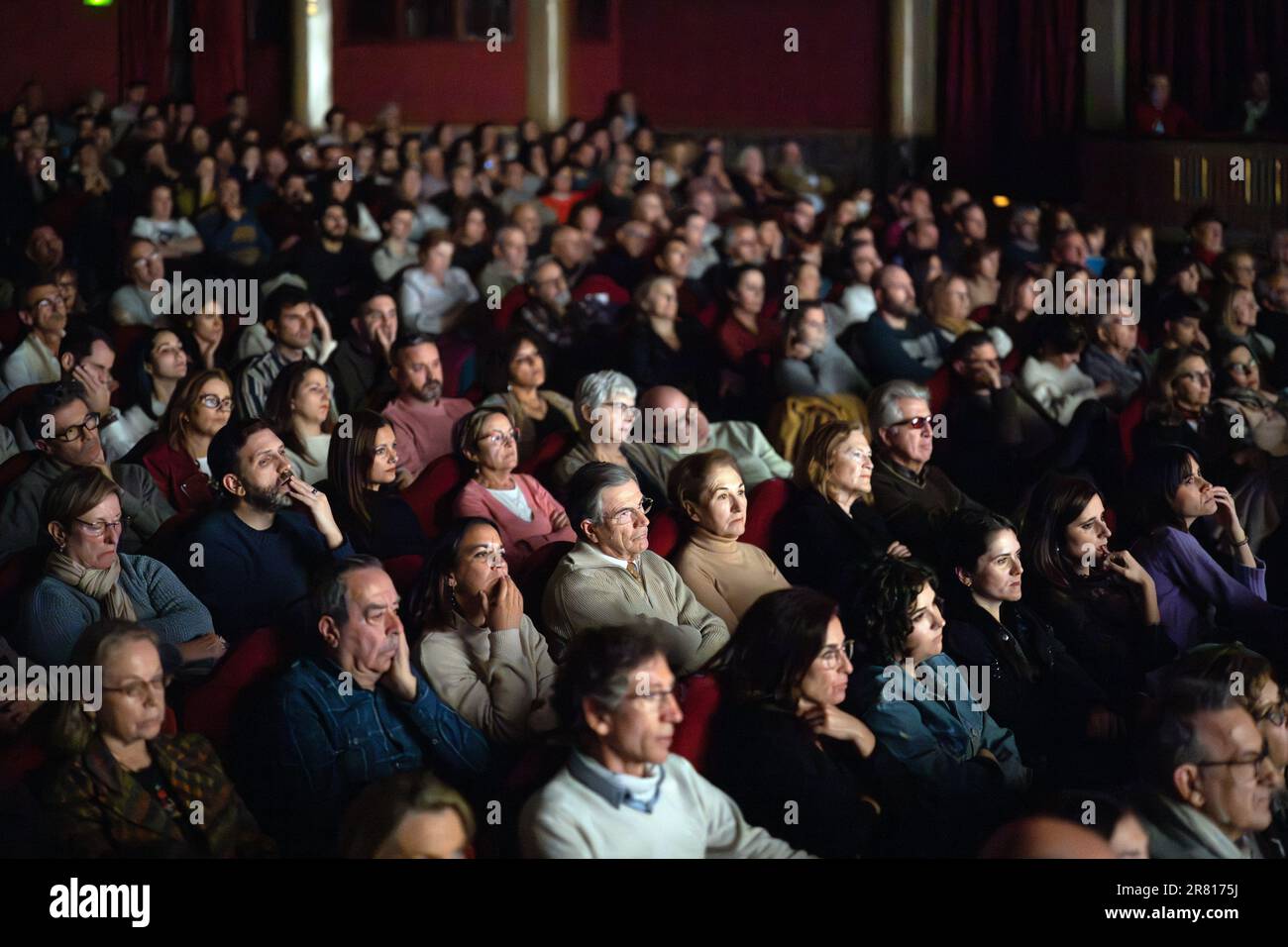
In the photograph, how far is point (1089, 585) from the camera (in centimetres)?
348

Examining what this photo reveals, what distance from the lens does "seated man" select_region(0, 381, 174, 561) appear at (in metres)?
3.49

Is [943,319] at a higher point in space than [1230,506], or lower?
higher

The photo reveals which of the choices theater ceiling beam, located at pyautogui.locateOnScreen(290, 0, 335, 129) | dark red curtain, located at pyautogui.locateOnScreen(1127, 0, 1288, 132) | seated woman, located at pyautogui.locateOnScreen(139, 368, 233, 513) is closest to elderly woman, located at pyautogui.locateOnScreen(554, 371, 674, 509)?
seated woman, located at pyautogui.locateOnScreen(139, 368, 233, 513)

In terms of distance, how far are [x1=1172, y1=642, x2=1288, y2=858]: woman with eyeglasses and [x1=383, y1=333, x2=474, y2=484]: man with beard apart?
2.35 m

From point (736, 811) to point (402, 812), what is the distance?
0.60 metres

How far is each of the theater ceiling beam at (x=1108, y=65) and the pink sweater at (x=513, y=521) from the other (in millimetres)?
7610

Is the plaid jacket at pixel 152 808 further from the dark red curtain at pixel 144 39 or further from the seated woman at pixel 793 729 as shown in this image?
the dark red curtain at pixel 144 39

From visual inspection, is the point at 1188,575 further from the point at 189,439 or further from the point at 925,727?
the point at 189,439

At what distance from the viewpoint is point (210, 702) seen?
2547 millimetres

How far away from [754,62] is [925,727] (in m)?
9.98

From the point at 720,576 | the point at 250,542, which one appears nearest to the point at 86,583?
the point at 250,542

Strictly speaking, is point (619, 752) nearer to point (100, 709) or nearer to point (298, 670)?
point (298, 670)

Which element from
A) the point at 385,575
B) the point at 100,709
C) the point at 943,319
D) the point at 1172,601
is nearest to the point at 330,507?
the point at 385,575

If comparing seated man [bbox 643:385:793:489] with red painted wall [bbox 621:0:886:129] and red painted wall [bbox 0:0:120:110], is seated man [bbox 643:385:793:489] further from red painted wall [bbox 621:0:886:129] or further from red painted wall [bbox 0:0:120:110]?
red painted wall [bbox 0:0:120:110]
